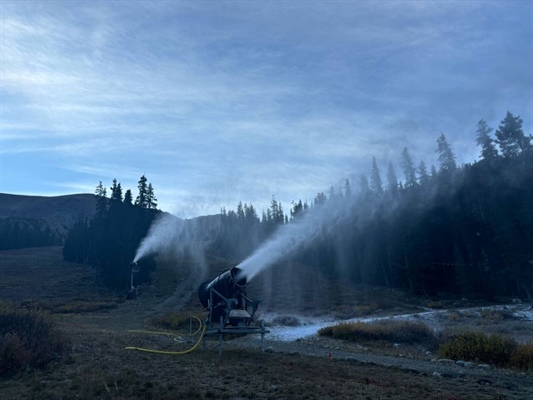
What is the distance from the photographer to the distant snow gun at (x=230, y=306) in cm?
1934

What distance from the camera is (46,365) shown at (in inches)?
542

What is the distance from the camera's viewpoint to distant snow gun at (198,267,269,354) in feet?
63.5

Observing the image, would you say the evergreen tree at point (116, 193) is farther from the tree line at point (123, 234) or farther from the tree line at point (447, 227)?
the tree line at point (447, 227)

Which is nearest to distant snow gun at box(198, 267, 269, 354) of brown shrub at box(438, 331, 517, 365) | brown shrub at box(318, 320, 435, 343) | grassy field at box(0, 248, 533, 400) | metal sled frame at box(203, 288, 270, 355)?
metal sled frame at box(203, 288, 270, 355)

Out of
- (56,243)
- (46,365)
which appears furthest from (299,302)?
(56,243)

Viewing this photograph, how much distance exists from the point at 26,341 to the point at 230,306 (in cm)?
834

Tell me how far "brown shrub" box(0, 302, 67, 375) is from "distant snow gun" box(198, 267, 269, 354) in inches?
260

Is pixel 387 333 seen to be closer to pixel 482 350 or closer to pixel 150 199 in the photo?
pixel 482 350

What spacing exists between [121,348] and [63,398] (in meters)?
8.29

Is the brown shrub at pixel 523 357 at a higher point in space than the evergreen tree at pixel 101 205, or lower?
lower

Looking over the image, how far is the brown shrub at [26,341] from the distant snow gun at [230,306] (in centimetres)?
662

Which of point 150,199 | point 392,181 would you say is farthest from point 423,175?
point 150,199

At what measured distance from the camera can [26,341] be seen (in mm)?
14703

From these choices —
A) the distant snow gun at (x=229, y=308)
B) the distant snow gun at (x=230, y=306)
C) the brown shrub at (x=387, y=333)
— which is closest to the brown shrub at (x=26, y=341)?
the distant snow gun at (x=229, y=308)
